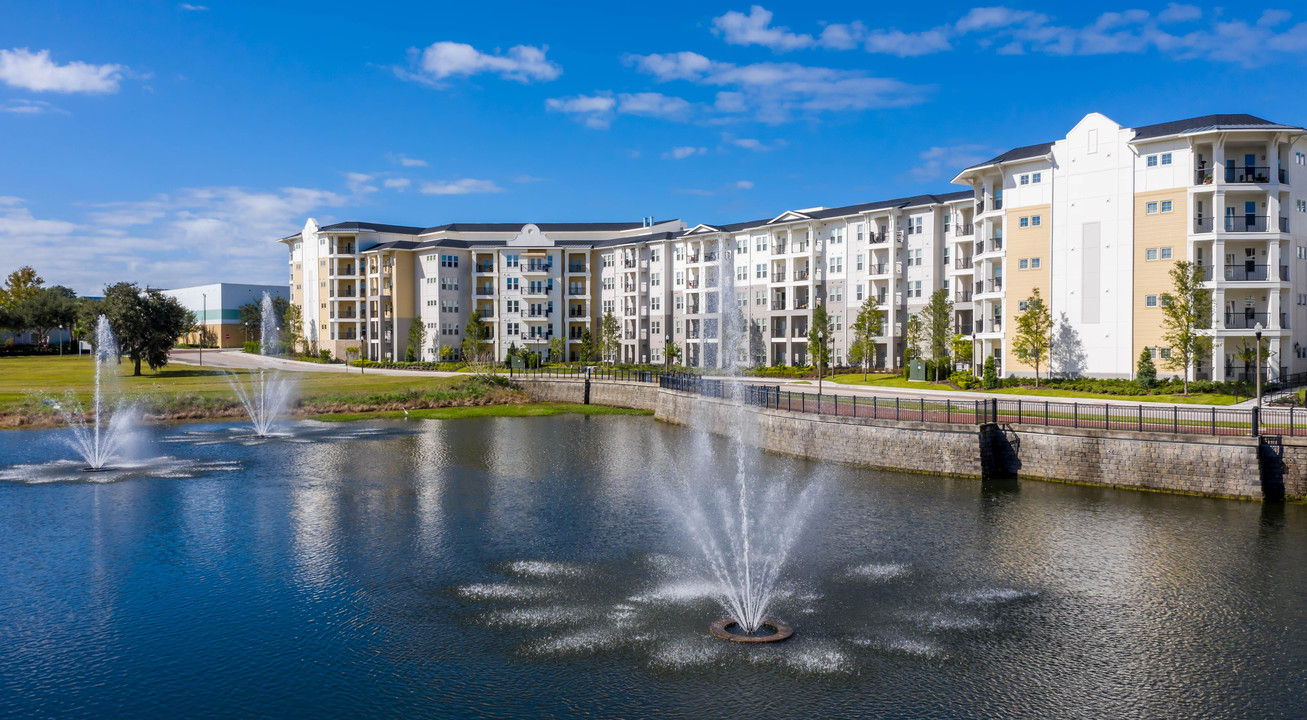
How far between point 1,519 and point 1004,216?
58632 mm

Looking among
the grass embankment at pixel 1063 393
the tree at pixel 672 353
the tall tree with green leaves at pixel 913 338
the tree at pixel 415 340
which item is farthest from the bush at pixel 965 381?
the tree at pixel 415 340

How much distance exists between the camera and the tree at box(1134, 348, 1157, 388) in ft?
161

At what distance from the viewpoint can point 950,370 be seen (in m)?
64.3

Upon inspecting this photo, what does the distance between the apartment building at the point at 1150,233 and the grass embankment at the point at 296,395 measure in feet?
118

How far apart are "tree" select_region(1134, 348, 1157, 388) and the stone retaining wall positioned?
67.1ft

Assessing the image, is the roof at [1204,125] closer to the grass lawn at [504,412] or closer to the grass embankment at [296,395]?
the grass lawn at [504,412]

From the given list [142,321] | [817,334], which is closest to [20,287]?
[142,321]

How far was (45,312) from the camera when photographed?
390ft

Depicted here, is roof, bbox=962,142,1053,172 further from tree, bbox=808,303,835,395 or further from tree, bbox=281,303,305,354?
tree, bbox=281,303,305,354

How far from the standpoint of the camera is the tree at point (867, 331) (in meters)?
72.5

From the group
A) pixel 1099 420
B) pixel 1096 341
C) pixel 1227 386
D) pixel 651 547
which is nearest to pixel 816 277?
pixel 1096 341

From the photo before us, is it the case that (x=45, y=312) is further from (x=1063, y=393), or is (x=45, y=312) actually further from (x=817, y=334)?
(x=1063, y=393)

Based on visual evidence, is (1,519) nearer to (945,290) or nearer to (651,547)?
(651,547)

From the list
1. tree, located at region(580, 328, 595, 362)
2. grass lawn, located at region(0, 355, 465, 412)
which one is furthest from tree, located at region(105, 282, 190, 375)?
tree, located at region(580, 328, 595, 362)
